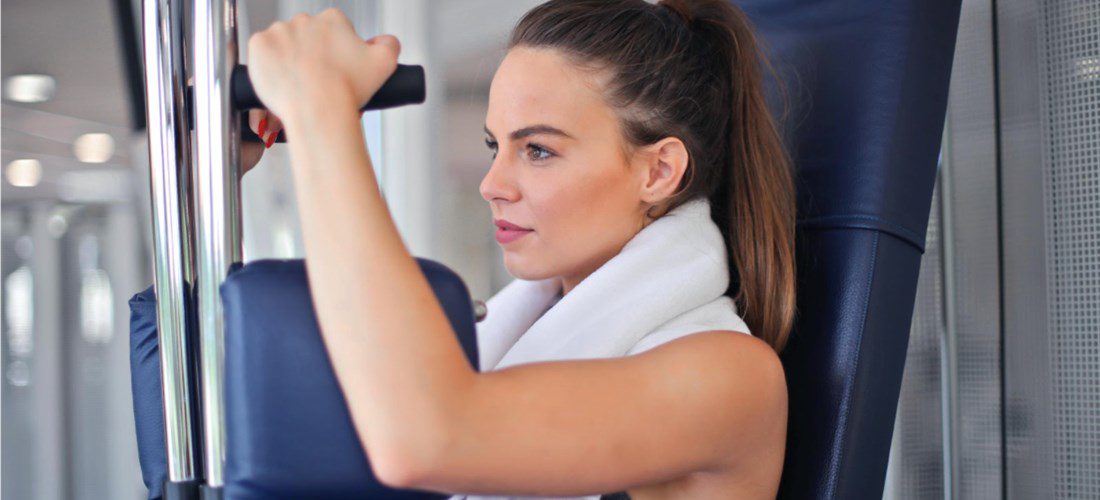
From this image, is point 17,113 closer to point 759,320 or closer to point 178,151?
point 178,151

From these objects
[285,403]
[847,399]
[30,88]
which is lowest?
[847,399]

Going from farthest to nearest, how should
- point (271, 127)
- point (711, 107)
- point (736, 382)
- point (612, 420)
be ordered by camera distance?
point (711, 107)
point (271, 127)
point (736, 382)
point (612, 420)

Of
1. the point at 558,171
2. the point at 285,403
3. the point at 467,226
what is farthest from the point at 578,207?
the point at 467,226

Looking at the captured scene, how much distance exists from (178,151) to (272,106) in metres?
0.18

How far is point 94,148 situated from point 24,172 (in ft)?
0.47

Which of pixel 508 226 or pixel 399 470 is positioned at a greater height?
pixel 508 226

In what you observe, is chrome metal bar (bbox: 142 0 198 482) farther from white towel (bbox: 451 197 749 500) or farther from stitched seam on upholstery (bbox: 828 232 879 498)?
stitched seam on upholstery (bbox: 828 232 879 498)

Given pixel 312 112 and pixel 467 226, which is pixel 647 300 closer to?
pixel 312 112

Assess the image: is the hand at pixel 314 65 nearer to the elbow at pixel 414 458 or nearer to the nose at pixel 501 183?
the elbow at pixel 414 458

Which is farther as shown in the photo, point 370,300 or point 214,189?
point 214,189

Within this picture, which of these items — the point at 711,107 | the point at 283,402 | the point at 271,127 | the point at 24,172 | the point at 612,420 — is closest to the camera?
the point at 283,402

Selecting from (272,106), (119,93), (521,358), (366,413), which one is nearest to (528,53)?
(521,358)

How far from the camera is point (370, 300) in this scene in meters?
0.65

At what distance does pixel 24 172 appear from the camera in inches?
78.6
